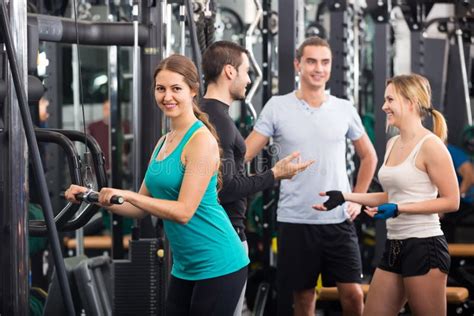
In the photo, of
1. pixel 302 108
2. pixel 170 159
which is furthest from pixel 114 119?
pixel 170 159

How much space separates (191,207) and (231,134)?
2.29ft

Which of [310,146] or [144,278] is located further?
[310,146]

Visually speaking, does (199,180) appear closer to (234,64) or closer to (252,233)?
(234,64)

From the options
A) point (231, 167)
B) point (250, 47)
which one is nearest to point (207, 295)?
point (231, 167)

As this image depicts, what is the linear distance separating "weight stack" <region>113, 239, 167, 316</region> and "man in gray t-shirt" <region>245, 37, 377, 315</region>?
72 cm

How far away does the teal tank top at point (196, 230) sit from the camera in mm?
3125

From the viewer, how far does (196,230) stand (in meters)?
3.15

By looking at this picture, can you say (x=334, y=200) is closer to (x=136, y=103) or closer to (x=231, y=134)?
(x=231, y=134)

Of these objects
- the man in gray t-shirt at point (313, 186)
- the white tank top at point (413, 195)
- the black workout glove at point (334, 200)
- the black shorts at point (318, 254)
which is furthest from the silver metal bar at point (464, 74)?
the white tank top at point (413, 195)

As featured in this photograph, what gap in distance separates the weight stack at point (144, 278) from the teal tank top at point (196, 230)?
1282 mm

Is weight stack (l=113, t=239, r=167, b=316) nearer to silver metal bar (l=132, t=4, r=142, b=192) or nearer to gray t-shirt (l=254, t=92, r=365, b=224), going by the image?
silver metal bar (l=132, t=4, r=142, b=192)

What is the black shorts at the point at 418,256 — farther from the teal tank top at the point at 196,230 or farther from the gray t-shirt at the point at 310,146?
the teal tank top at the point at 196,230

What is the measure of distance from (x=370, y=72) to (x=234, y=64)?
5998 millimetres

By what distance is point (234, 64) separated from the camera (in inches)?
153
